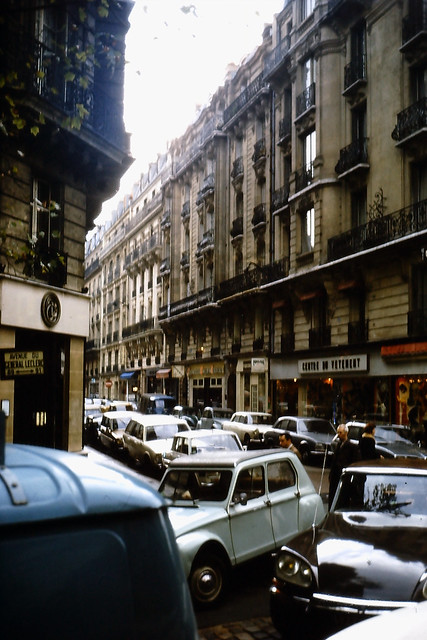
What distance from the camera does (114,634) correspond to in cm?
205

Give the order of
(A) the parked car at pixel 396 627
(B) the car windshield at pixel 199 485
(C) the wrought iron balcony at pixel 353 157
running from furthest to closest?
(C) the wrought iron balcony at pixel 353 157, (B) the car windshield at pixel 199 485, (A) the parked car at pixel 396 627

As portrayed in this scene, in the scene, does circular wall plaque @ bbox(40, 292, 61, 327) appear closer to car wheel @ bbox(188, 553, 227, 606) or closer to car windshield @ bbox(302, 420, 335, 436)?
car wheel @ bbox(188, 553, 227, 606)

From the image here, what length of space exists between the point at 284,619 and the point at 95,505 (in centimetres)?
398

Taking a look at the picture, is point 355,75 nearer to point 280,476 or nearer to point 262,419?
point 262,419

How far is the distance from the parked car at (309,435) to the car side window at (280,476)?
39.8ft

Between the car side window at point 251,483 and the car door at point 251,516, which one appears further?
the car side window at point 251,483

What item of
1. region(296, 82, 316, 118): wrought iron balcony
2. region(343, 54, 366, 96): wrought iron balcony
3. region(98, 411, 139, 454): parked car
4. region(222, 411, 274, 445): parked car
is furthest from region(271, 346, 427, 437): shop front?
region(296, 82, 316, 118): wrought iron balcony

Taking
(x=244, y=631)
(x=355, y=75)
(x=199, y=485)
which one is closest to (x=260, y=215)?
(x=355, y=75)

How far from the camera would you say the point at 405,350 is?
24938mm

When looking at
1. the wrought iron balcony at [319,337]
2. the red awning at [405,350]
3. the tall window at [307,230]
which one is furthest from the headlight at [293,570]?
the tall window at [307,230]

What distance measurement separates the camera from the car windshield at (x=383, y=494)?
6363 millimetres

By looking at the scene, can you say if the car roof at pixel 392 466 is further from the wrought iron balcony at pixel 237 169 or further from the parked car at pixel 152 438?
the wrought iron balcony at pixel 237 169

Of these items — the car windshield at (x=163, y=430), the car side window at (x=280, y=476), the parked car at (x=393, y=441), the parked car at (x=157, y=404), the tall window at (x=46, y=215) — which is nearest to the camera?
the car side window at (x=280, y=476)

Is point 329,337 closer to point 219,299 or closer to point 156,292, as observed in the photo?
point 219,299
